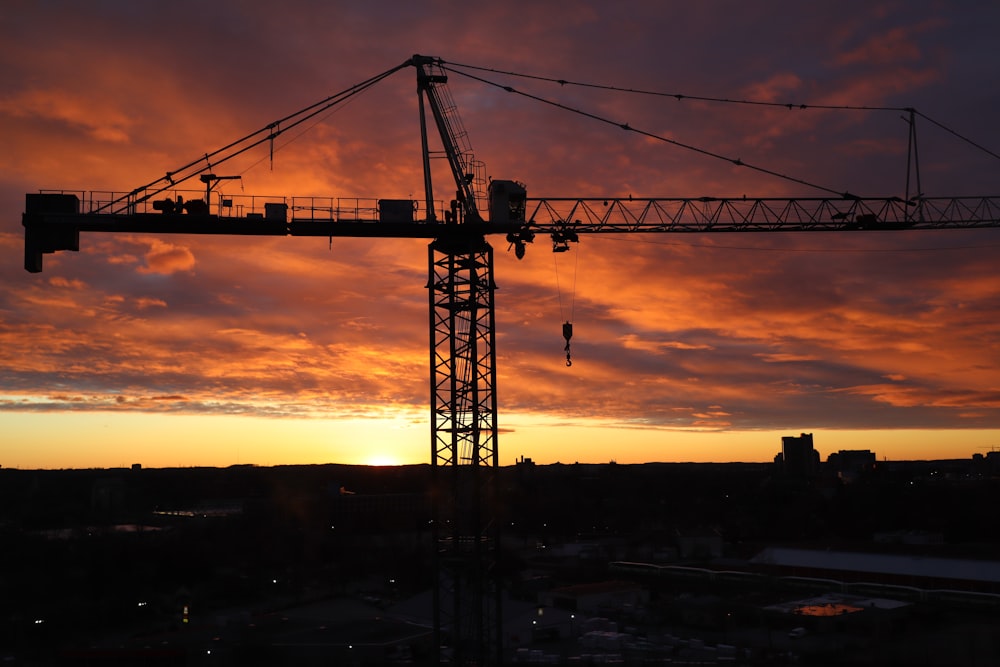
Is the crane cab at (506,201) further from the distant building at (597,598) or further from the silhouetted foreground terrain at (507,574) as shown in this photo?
the distant building at (597,598)

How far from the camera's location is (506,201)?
3591 cm

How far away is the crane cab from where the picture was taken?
1409 inches

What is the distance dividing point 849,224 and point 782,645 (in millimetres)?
19779

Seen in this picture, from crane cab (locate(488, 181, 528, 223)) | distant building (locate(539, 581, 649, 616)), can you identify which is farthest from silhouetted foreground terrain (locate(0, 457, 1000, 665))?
crane cab (locate(488, 181, 528, 223))

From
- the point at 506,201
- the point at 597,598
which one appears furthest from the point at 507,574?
the point at 506,201

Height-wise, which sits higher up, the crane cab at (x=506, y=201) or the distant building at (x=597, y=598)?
the crane cab at (x=506, y=201)

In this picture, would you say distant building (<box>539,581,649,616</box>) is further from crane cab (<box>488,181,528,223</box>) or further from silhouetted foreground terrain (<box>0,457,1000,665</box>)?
crane cab (<box>488,181,528,223</box>)

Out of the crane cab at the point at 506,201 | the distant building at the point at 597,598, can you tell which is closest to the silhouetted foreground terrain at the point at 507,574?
the distant building at the point at 597,598

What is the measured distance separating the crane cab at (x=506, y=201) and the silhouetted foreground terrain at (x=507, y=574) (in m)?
11.6

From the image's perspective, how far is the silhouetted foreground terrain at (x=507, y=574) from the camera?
40.2 metres

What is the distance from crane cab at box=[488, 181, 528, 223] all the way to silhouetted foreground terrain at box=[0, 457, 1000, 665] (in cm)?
1164

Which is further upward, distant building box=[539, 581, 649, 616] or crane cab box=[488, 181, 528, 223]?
crane cab box=[488, 181, 528, 223]

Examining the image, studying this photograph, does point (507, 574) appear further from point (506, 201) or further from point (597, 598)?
point (506, 201)

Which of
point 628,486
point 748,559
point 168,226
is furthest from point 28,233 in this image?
point 628,486
